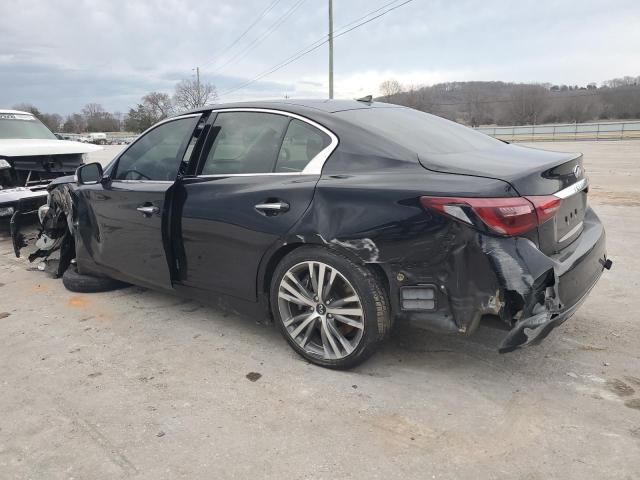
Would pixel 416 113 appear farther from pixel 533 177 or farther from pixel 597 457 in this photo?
pixel 597 457

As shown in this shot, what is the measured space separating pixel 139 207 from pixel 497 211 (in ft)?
8.57

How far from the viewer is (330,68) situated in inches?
1062

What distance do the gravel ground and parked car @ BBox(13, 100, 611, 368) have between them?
1.13 ft

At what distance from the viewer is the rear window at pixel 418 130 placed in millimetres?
3074

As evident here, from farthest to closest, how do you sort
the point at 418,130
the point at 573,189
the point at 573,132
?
the point at 573,132 → the point at 418,130 → the point at 573,189

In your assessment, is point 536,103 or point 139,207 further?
point 536,103

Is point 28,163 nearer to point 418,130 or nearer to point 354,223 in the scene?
point 418,130

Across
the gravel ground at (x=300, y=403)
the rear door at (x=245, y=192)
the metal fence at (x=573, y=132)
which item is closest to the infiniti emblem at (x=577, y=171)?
the gravel ground at (x=300, y=403)

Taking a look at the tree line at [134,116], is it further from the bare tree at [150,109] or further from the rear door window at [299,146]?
the rear door window at [299,146]

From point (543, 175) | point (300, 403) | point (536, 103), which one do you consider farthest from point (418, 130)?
point (536, 103)

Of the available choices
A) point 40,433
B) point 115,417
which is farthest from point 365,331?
point 40,433

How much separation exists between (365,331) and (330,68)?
25858 millimetres

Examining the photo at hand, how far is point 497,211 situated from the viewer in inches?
98.0

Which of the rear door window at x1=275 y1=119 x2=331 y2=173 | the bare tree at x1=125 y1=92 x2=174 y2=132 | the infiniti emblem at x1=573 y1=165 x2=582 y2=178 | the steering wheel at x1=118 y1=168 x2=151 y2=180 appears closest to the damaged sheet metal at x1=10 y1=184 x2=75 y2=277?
the steering wheel at x1=118 y1=168 x2=151 y2=180
